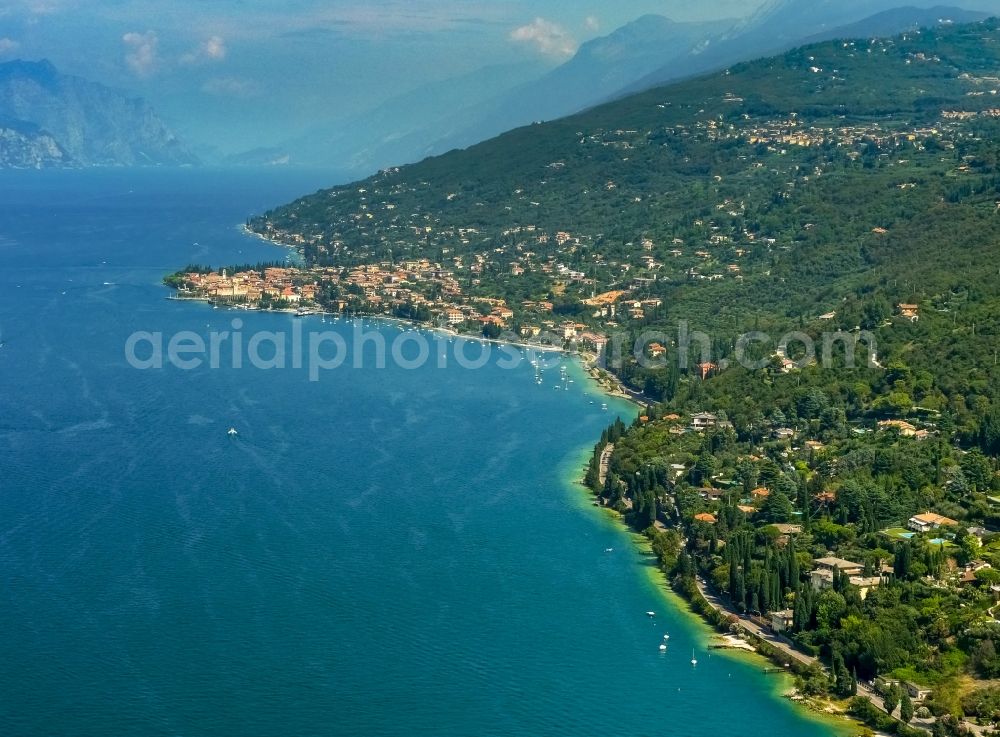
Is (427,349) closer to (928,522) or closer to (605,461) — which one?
(605,461)

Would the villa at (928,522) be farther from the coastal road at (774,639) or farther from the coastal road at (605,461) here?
the coastal road at (605,461)

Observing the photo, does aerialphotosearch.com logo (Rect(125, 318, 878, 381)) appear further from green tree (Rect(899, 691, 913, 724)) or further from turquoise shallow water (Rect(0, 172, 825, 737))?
green tree (Rect(899, 691, 913, 724))

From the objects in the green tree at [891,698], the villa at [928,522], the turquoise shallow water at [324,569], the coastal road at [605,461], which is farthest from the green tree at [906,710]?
the coastal road at [605,461]

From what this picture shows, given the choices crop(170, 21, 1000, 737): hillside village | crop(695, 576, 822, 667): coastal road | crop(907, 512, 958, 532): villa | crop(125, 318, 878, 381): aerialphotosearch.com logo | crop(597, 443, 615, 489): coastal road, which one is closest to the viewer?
crop(695, 576, 822, 667): coastal road

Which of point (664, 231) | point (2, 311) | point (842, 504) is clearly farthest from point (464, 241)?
point (842, 504)

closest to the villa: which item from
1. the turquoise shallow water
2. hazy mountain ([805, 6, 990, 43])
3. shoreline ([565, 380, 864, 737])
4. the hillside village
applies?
the hillside village

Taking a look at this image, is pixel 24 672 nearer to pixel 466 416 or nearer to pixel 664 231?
pixel 466 416

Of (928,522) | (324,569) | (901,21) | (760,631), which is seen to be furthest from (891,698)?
(901,21)
